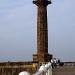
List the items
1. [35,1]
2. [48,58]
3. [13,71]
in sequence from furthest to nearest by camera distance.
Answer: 1. [35,1]
2. [48,58]
3. [13,71]

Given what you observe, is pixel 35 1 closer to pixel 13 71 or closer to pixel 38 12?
pixel 38 12

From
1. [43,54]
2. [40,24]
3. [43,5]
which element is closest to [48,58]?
[43,54]

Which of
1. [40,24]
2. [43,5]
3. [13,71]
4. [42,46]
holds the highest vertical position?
[43,5]

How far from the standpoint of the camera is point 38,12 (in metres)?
36.5

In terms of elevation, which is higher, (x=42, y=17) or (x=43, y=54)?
(x=42, y=17)

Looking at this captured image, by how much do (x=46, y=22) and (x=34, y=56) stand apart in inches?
161

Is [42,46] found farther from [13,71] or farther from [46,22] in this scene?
[13,71]

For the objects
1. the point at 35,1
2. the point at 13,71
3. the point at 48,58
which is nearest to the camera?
the point at 13,71

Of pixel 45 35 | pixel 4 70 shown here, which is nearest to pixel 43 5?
pixel 45 35

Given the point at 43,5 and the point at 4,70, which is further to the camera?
the point at 43,5

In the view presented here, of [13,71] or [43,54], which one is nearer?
[13,71]

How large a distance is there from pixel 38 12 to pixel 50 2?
2316mm

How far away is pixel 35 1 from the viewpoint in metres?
37.6

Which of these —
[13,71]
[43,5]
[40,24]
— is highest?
[43,5]
